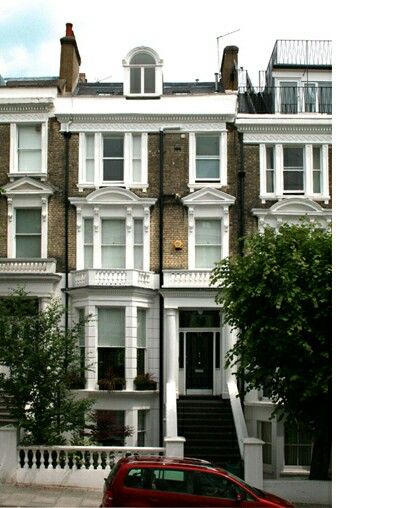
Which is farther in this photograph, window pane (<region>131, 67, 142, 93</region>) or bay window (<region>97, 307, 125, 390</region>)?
window pane (<region>131, 67, 142, 93</region>)

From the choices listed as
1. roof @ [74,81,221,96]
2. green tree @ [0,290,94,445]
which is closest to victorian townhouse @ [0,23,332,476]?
roof @ [74,81,221,96]

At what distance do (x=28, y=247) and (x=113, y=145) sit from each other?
12.9ft

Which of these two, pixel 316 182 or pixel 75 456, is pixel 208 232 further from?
pixel 75 456

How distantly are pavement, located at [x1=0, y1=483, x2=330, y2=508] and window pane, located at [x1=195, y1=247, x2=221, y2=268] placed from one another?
8.15 meters

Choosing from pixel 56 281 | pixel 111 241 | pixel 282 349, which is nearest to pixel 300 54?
pixel 111 241

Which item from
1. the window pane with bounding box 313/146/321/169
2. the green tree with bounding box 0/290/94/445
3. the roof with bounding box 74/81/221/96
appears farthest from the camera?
the roof with bounding box 74/81/221/96

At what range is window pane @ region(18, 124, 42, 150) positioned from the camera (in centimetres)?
2352

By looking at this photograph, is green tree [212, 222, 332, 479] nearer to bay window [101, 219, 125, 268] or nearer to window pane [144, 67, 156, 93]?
bay window [101, 219, 125, 268]

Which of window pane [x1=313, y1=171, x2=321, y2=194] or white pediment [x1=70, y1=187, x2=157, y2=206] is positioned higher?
window pane [x1=313, y1=171, x2=321, y2=194]

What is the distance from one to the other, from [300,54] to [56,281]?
10.8m

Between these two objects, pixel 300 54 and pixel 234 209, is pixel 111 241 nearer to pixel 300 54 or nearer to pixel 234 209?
pixel 234 209

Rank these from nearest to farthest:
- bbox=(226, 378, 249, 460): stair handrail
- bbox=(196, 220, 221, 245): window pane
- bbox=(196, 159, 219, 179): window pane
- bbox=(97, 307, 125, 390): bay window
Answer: bbox=(226, 378, 249, 460): stair handrail, bbox=(97, 307, 125, 390): bay window, bbox=(196, 220, 221, 245): window pane, bbox=(196, 159, 219, 179): window pane

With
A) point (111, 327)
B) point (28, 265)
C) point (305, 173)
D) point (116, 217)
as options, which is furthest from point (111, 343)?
point (305, 173)

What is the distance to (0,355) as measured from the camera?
1806 cm
